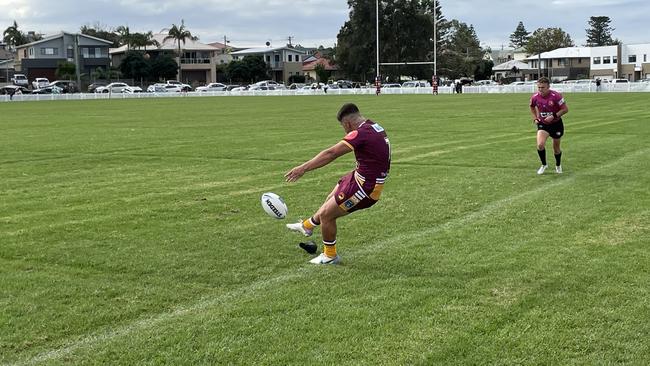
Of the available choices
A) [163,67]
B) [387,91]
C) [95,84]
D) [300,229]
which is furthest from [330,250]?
[163,67]

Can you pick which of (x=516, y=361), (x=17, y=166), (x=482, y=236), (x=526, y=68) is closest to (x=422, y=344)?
(x=516, y=361)

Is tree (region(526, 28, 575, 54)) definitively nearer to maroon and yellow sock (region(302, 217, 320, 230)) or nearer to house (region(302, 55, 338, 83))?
house (region(302, 55, 338, 83))

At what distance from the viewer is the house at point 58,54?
11388cm

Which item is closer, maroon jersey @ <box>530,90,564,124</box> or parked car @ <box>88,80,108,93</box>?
maroon jersey @ <box>530,90,564,124</box>

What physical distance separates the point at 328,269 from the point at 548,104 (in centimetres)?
849

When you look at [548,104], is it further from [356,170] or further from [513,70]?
[513,70]

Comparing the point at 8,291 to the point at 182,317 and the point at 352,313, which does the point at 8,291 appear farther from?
the point at 352,313

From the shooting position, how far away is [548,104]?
1417 cm

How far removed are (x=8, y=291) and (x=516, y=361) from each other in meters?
4.43

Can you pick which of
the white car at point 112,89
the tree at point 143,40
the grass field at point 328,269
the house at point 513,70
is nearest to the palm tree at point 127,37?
the tree at point 143,40

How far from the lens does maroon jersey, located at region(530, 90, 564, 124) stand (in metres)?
14.1

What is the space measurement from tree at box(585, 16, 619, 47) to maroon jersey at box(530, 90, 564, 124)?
Result: 177 meters

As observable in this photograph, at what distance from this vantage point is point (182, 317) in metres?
5.84

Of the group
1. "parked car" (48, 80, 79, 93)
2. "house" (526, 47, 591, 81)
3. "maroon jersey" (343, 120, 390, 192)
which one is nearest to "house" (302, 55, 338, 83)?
"house" (526, 47, 591, 81)
